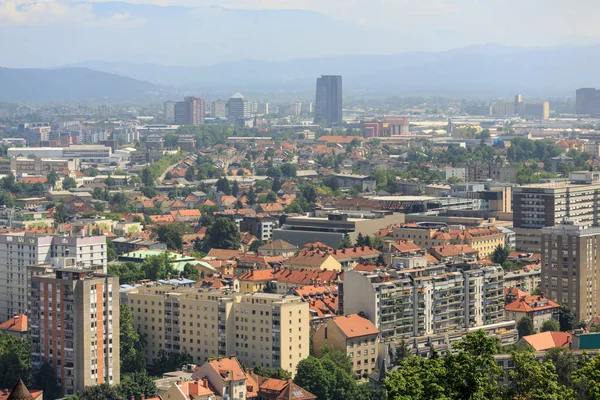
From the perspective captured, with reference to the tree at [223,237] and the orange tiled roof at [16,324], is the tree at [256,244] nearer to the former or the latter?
A: the tree at [223,237]

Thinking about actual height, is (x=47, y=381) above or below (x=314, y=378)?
below

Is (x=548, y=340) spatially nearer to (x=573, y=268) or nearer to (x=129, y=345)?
(x=573, y=268)

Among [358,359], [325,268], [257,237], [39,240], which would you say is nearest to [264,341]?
[358,359]

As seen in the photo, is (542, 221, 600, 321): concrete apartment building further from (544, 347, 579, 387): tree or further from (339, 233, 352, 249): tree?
(339, 233, 352, 249): tree

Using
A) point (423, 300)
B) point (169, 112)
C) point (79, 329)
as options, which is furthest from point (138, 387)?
point (169, 112)

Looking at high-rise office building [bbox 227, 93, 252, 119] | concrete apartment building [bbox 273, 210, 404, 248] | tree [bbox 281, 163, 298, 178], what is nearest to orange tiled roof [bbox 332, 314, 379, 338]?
concrete apartment building [bbox 273, 210, 404, 248]

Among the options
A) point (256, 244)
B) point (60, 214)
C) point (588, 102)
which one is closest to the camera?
point (256, 244)
